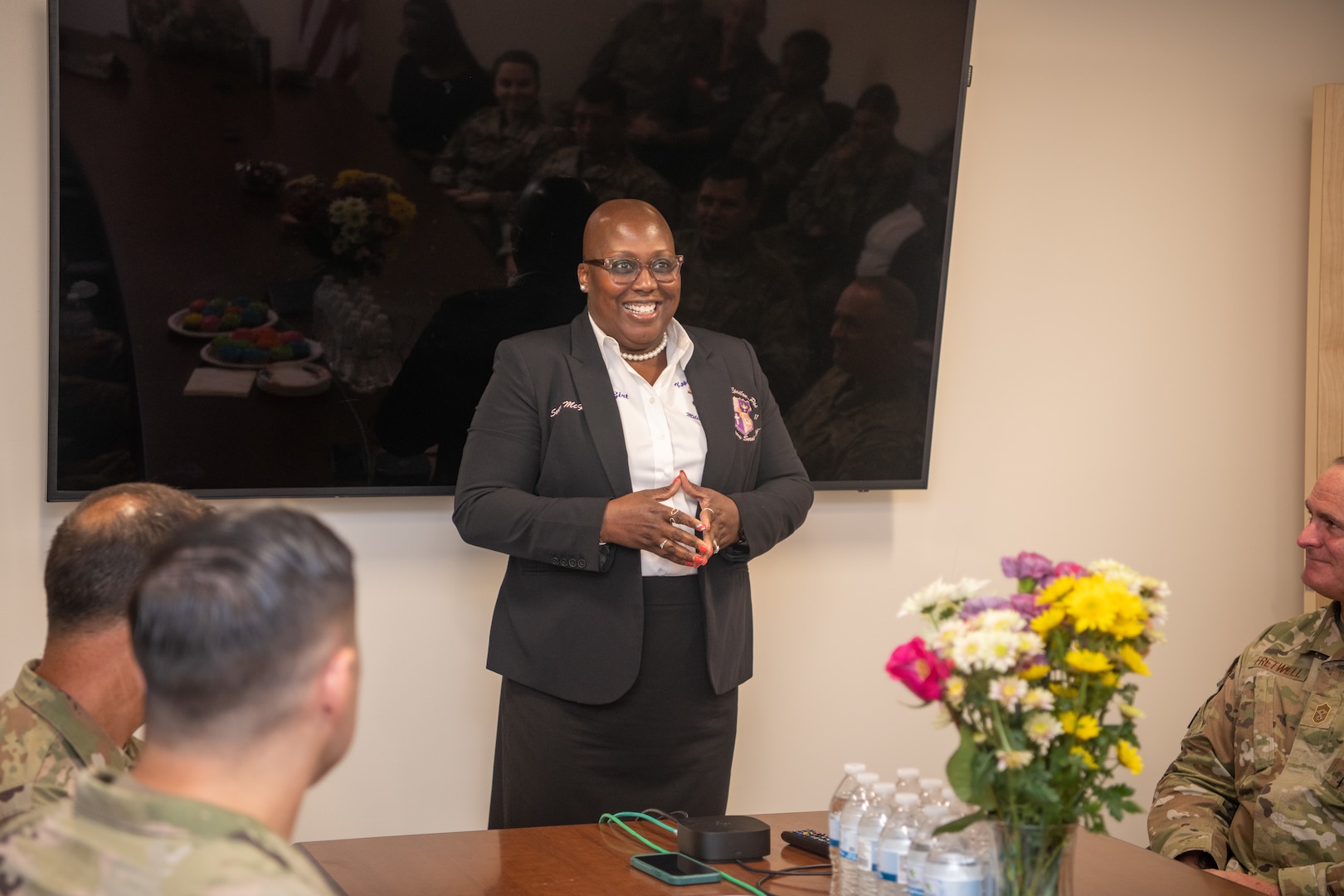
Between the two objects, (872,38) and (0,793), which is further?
(872,38)

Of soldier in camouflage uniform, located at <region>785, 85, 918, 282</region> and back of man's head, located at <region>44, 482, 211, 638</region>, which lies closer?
back of man's head, located at <region>44, 482, 211, 638</region>

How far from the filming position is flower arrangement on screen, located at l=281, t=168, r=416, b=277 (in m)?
3.17

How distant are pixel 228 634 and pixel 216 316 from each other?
2.17 meters

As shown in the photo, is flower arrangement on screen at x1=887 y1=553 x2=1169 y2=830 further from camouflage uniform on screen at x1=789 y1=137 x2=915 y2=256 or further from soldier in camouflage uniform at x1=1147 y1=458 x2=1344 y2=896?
camouflage uniform on screen at x1=789 y1=137 x2=915 y2=256

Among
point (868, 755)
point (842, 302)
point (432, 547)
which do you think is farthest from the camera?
point (868, 755)

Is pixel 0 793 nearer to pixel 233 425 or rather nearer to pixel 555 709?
pixel 555 709

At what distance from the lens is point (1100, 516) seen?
4340 mm

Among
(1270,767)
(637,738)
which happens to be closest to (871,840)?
(1270,767)

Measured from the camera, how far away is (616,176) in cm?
346

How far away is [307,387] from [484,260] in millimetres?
561

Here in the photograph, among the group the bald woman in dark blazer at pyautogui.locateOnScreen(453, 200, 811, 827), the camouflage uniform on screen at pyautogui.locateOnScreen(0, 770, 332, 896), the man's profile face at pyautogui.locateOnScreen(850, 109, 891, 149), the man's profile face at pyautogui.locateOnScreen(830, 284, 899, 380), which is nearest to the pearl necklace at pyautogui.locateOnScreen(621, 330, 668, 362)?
the bald woman in dark blazer at pyautogui.locateOnScreen(453, 200, 811, 827)

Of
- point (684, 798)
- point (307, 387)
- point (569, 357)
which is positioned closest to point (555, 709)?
point (684, 798)

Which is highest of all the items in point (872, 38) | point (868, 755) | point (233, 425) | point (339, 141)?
point (872, 38)

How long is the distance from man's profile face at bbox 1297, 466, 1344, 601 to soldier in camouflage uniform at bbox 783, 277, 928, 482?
149cm
